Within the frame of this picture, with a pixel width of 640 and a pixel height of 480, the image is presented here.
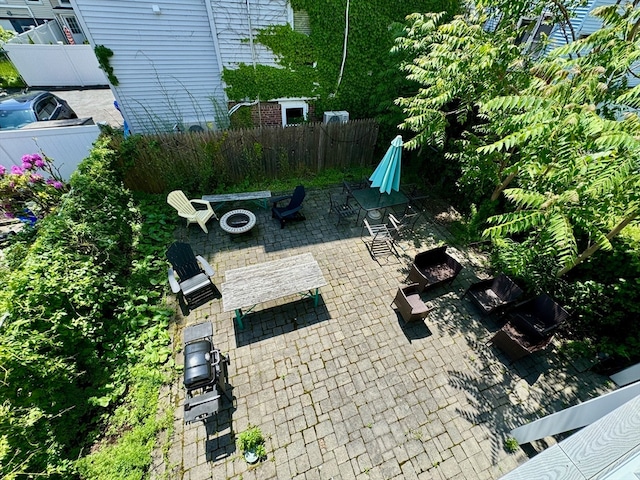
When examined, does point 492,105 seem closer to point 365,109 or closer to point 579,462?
point 579,462

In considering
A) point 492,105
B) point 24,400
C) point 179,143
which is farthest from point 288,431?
point 179,143

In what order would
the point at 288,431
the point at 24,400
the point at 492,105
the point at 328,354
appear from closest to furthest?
1. the point at 24,400
2. the point at 492,105
3. the point at 288,431
4. the point at 328,354

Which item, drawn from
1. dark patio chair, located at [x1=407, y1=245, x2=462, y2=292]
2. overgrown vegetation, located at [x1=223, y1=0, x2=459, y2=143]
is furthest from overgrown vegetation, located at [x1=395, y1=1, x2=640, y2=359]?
overgrown vegetation, located at [x1=223, y1=0, x2=459, y2=143]

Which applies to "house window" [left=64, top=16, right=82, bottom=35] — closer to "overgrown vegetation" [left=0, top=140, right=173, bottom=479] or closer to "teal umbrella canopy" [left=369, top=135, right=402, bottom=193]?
"overgrown vegetation" [left=0, top=140, right=173, bottom=479]

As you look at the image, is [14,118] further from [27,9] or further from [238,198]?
[27,9]

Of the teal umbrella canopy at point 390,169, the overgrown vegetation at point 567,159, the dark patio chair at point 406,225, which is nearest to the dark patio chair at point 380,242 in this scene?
the dark patio chair at point 406,225

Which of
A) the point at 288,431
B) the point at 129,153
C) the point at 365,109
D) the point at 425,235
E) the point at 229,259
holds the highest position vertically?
the point at 365,109

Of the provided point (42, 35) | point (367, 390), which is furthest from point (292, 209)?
point (42, 35)
